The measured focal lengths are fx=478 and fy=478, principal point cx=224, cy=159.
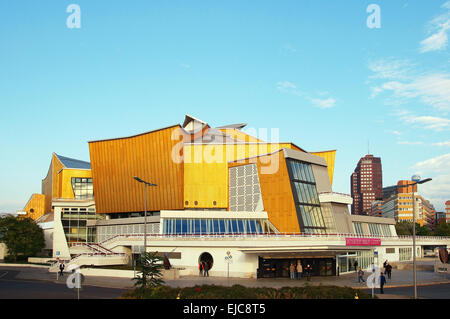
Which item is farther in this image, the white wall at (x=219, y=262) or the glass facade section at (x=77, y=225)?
the glass facade section at (x=77, y=225)

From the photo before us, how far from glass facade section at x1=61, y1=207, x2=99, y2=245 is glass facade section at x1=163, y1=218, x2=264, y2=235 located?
73.9 ft

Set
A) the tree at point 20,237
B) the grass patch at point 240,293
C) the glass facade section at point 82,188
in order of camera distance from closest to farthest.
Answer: the grass patch at point 240,293 < the tree at point 20,237 < the glass facade section at point 82,188

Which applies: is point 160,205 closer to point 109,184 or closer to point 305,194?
point 109,184

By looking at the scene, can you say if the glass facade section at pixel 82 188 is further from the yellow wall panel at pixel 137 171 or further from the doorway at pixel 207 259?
the doorway at pixel 207 259

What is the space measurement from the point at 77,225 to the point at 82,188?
8.43m

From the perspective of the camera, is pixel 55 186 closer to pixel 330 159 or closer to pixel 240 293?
pixel 330 159

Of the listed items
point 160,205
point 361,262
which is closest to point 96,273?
point 160,205

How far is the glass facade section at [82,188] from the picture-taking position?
262 ft

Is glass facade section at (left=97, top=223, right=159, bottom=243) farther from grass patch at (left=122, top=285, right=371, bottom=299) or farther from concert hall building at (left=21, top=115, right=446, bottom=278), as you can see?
grass patch at (left=122, top=285, right=371, bottom=299)

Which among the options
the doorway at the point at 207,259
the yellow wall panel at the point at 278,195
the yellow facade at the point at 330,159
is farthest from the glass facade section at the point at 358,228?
the doorway at the point at 207,259

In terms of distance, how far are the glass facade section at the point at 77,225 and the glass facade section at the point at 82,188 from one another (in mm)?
5859

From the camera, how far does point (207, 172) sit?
65688 mm

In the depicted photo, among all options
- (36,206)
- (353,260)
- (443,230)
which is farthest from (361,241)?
(443,230)
